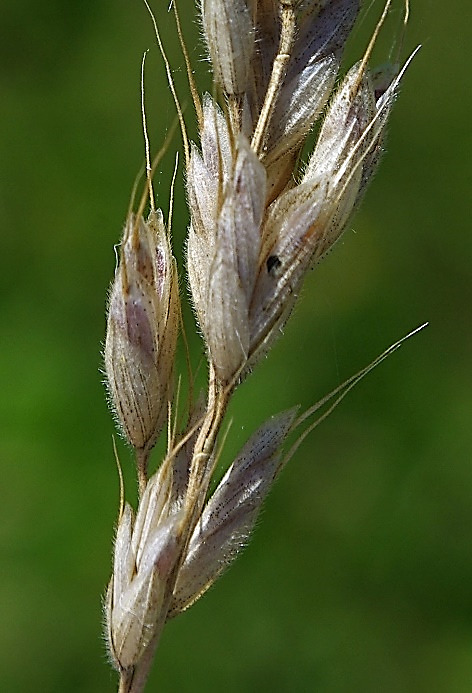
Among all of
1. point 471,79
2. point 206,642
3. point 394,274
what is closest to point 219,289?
point 206,642

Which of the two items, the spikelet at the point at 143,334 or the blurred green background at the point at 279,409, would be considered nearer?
the spikelet at the point at 143,334

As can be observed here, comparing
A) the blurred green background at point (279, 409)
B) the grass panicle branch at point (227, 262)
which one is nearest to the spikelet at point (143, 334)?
the grass panicle branch at point (227, 262)

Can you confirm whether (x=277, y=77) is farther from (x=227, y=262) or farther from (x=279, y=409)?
(x=279, y=409)

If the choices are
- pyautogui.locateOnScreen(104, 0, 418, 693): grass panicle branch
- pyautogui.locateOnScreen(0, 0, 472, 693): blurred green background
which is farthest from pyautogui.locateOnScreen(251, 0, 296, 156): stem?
pyautogui.locateOnScreen(0, 0, 472, 693): blurred green background

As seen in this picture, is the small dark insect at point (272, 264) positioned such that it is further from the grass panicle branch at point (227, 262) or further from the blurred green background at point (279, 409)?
the blurred green background at point (279, 409)

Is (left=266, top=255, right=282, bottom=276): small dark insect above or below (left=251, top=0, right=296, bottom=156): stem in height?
below

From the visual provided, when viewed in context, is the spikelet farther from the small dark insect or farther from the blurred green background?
the blurred green background
